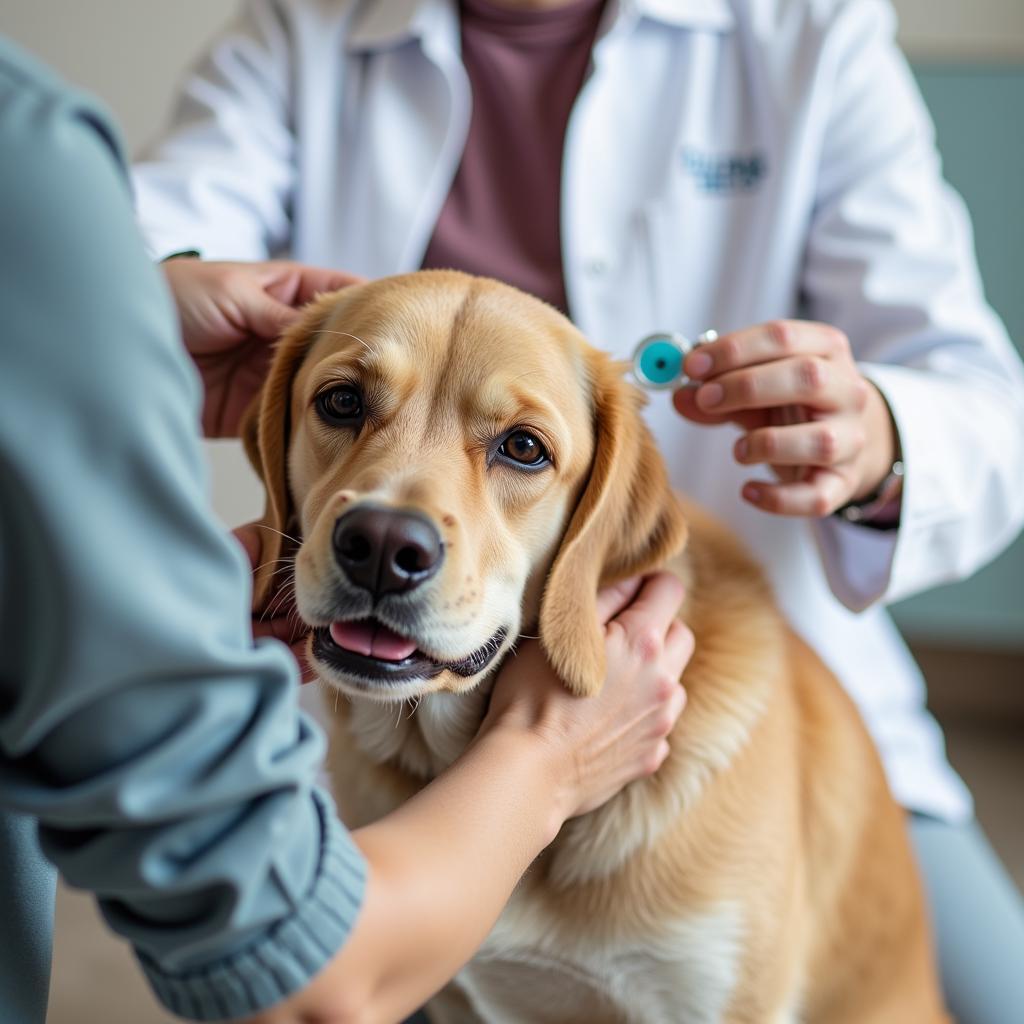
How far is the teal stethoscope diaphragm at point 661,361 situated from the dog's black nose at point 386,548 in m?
0.35

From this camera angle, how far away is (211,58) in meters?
1.64

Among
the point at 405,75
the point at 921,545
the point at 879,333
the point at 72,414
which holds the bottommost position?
the point at 921,545

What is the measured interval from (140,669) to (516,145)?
1.26 metres

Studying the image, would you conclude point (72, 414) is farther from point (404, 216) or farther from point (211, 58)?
point (211, 58)

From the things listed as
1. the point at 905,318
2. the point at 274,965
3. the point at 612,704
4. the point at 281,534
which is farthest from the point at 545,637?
the point at 905,318

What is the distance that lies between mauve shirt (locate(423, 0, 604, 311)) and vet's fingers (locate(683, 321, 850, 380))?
52cm

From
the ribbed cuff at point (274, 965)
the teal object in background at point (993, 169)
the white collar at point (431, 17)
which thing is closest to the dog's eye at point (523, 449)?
the ribbed cuff at point (274, 965)

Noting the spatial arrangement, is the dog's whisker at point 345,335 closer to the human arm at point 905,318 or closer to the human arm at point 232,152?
the human arm at point 232,152

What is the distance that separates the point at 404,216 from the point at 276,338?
1.22 ft

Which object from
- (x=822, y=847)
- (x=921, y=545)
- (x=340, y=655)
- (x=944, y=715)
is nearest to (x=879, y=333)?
(x=921, y=545)

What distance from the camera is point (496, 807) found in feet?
2.51

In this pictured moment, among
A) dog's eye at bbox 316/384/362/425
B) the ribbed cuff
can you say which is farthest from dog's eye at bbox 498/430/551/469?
the ribbed cuff

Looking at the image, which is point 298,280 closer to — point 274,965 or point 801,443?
point 801,443

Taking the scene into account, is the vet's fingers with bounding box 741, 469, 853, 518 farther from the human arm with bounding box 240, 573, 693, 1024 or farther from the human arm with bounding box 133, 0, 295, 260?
the human arm with bounding box 133, 0, 295, 260
